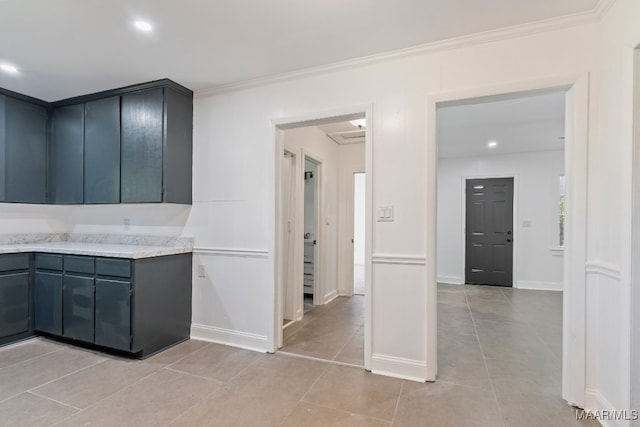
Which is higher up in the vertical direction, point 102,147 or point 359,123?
point 359,123

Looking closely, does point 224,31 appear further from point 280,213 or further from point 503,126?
point 503,126

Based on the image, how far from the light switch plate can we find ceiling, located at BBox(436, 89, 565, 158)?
0.92 meters

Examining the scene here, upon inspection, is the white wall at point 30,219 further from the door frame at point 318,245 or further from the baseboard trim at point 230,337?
the door frame at point 318,245

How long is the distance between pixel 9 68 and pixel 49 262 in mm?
1791

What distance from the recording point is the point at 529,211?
593cm

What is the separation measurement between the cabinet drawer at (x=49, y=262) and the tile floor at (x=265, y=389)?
2.45 ft

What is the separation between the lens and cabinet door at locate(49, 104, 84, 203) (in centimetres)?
344

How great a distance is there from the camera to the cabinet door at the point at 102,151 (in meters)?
3.21

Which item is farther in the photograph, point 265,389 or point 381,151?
point 381,151

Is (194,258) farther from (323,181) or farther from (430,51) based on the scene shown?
(430,51)

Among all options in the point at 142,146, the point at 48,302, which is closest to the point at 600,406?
the point at 142,146

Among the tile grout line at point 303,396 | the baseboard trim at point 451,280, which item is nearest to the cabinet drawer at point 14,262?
the tile grout line at point 303,396

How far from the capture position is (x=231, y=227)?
3088 millimetres

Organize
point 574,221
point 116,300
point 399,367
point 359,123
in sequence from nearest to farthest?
point 574,221 < point 399,367 < point 116,300 < point 359,123
